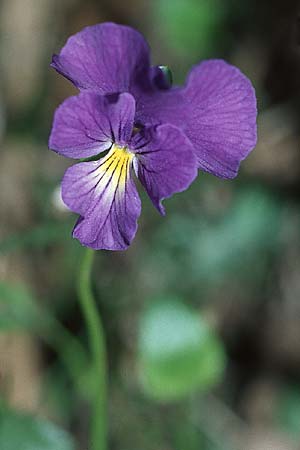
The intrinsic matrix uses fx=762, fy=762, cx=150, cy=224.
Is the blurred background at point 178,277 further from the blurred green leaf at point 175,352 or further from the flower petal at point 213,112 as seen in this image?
the flower petal at point 213,112

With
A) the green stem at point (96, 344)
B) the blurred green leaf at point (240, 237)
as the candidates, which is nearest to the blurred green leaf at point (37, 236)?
the green stem at point (96, 344)

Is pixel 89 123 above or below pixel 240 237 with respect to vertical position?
above

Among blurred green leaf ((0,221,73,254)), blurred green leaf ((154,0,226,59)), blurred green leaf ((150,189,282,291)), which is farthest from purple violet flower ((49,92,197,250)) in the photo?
blurred green leaf ((154,0,226,59))

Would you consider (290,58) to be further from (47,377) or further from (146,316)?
(47,377)

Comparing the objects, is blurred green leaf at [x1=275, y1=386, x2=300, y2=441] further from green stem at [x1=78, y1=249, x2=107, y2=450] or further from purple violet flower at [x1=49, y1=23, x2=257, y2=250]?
purple violet flower at [x1=49, y1=23, x2=257, y2=250]

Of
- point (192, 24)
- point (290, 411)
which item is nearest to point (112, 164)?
point (290, 411)

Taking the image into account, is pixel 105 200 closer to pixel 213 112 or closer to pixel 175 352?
pixel 213 112
